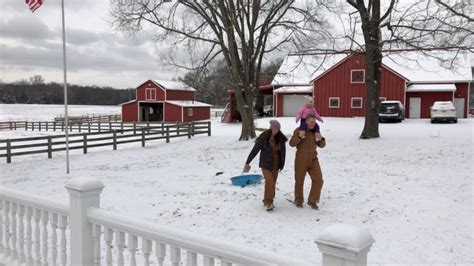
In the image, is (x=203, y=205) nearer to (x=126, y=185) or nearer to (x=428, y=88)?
(x=126, y=185)

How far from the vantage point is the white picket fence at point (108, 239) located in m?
2.14

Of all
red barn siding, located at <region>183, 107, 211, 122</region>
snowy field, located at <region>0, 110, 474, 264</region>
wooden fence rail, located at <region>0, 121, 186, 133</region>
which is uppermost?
red barn siding, located at <region>183, 107, 211, 122</region>

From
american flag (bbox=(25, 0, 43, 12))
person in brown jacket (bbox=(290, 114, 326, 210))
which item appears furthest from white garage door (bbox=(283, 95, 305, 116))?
person in brown jacket (bbox=(290, 114, 326, 210))

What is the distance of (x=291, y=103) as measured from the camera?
37.3 m

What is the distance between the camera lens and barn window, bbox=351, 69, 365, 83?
3338cm

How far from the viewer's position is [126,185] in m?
10.3

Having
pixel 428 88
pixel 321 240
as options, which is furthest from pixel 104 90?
pixel 321 240

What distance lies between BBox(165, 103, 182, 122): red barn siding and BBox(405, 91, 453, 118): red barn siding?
25.4m

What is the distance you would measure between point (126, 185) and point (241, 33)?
41.5ft

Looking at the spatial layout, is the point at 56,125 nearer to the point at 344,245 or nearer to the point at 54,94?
the point at 344,245

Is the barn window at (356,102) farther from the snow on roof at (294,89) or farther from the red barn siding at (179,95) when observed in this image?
the red barn siding at (179,95)

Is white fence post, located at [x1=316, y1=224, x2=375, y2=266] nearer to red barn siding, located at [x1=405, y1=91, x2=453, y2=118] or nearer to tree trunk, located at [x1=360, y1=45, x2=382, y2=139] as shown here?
tree trunk, located at [x1=360, y1=45, x2=382, y2=139]

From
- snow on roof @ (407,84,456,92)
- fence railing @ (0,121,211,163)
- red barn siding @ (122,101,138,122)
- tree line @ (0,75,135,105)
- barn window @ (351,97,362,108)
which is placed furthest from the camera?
tree line @ (0,75,135,105)

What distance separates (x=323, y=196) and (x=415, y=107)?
26.9 metres
